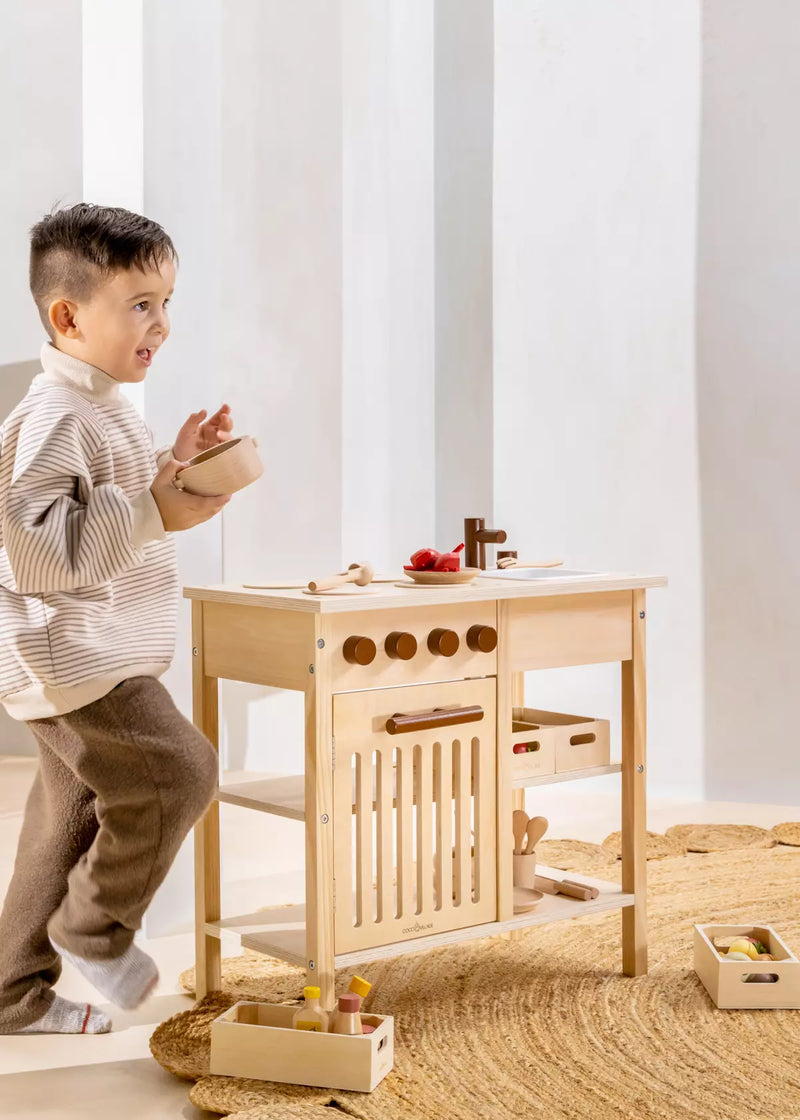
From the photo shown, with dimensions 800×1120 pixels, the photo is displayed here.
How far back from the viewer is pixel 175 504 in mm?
1570

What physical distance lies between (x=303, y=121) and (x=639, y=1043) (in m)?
2.24

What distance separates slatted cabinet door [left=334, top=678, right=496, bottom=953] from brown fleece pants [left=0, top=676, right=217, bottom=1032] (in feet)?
0.81

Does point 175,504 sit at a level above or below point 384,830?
above

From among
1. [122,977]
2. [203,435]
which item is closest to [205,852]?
[122,977]

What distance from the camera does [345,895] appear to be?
1.85 m

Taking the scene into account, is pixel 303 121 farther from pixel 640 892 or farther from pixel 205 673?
pixel 640 892

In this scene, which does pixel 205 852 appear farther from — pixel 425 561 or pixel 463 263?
pixel 463 263

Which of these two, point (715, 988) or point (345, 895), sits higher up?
point (345, 895)

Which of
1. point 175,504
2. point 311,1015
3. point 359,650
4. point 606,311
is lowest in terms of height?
point 311,1015

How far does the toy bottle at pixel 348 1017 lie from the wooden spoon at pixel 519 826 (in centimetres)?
55

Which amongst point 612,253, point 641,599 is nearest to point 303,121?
point 612,253

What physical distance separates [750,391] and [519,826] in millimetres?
1710

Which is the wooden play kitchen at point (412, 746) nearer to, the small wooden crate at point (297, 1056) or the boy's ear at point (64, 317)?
the small wooden crate at point (297, 1056)

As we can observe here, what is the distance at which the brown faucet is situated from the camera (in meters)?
2.25
